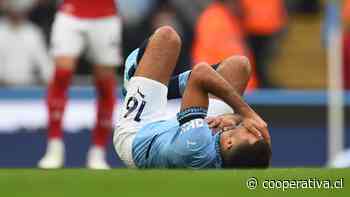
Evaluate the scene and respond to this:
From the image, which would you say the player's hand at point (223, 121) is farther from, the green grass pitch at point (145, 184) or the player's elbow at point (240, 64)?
the green grass pitch at point (145, 184)

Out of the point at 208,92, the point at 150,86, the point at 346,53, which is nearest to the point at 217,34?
the point at 346,53

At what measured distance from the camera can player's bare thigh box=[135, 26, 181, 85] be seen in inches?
303

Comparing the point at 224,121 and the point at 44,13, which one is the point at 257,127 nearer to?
the point at 224,121

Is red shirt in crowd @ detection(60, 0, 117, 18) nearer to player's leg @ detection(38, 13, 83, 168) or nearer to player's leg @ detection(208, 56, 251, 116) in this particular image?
player's leg @ detection(38, 13, 83, 168)

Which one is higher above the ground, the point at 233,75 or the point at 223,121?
the point at 233,75

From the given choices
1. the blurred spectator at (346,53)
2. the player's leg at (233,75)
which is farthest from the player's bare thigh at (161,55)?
the blurred spectator at (346,53)

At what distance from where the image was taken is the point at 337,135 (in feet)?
41.7

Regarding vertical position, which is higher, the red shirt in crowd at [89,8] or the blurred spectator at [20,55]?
the red shirt in crowd at [89,8]

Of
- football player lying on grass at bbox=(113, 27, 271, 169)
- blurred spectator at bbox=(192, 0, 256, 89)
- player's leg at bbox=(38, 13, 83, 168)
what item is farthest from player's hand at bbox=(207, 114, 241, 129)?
blurred spectator at bbox=(192, 0, 256, 89)

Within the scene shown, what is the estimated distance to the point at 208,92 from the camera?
286 inches

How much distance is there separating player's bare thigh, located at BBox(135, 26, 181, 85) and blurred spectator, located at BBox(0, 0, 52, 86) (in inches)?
204

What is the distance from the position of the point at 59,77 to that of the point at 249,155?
295 centimetres

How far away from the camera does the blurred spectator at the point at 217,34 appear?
12.8 metres

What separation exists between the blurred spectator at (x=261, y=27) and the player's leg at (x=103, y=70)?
387 centimetres
